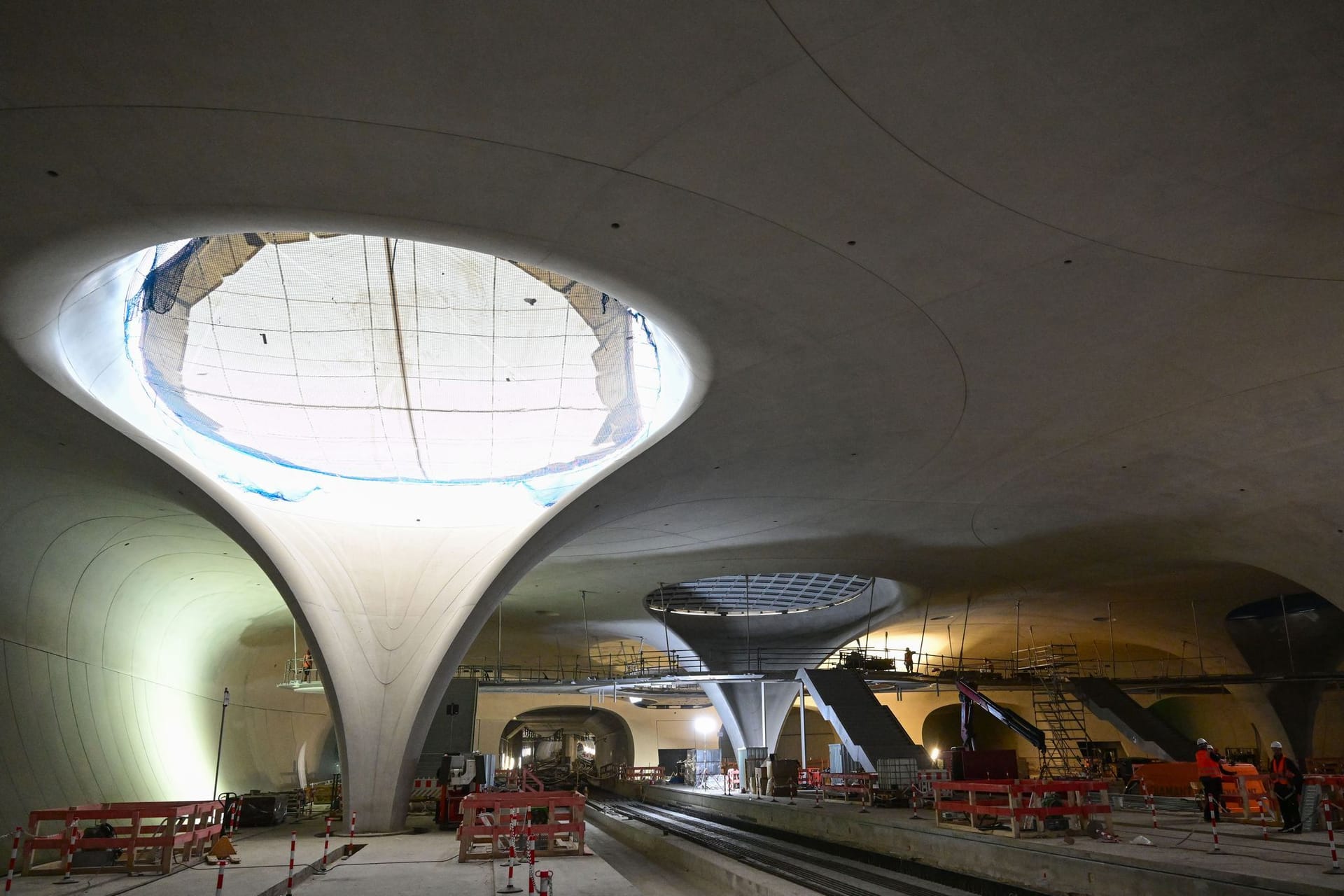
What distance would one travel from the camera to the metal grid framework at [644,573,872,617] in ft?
114

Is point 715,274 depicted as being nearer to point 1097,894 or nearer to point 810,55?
point 810,55

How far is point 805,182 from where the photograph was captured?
9.78m

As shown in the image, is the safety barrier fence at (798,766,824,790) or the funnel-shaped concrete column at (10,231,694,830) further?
the safety barrier fence at (798,766,824,790)

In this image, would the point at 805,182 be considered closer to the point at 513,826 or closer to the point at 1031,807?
the point at 513,826

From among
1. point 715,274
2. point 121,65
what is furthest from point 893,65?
point 121,65

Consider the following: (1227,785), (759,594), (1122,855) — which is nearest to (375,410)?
(1122,855)

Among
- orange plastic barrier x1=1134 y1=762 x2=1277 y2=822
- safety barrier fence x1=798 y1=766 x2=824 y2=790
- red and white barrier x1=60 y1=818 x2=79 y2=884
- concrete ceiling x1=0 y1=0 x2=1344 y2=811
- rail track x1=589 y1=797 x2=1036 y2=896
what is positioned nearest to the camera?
Result: concrete ceiling x1=0 y1=0 x2=1344 y2=811

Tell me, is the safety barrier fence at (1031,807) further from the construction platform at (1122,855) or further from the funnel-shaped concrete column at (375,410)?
the funnel-shaped concrete column at (375,410)

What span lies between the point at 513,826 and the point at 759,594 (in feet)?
77.8

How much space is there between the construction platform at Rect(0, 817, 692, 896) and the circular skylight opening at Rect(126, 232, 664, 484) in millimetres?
8288

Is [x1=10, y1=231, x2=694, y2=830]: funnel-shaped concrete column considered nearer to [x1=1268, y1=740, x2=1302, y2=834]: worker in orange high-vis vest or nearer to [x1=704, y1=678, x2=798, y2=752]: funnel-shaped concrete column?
[x1=1268, y1=740, x2=1302, y2=834]: worker in orange high-vis vest

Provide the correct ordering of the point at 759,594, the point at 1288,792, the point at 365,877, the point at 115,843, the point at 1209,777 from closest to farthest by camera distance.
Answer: the point at 365,877
the point at 115,843
the point at 1288,792
the point at 1209,777
the point at 759,594

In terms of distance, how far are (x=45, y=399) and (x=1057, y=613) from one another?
38.0 m

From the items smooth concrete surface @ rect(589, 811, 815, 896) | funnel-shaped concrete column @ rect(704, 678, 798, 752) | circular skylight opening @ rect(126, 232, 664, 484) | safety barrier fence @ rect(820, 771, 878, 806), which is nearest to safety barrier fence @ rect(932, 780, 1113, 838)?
smooth concrete surface @ rect(589, 811, 815, 896)
